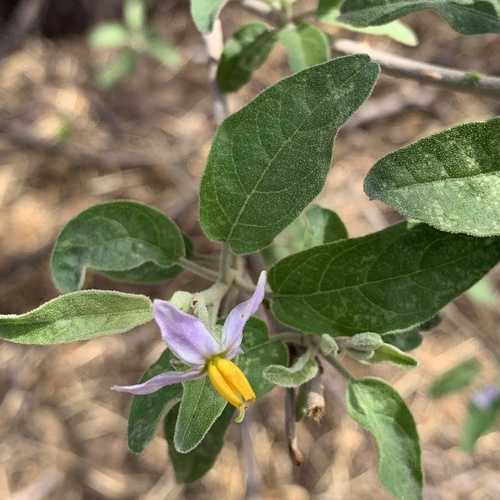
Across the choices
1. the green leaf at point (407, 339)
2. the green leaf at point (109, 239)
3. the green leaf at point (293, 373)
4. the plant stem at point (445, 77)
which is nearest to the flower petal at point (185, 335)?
the green leaf at point (293, 373)

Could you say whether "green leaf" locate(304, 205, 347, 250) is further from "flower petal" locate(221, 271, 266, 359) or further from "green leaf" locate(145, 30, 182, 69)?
"green leaf" locate(145, 30, 182, 69)

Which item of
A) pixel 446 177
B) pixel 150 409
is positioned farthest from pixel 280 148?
pixel 150 409

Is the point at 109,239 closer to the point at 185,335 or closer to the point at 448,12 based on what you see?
the point at 185,335

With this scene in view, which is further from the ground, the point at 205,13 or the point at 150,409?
the point at 205,13

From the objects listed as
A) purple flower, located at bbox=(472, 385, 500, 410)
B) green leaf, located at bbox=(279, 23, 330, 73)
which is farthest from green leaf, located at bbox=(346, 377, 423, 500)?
purple flower, located at bbox=(472, 385, 500, 410)

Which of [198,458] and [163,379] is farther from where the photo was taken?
[198,458]

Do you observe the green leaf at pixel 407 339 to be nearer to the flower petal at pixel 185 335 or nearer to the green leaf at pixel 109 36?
the flower petal at pixel 185 335
